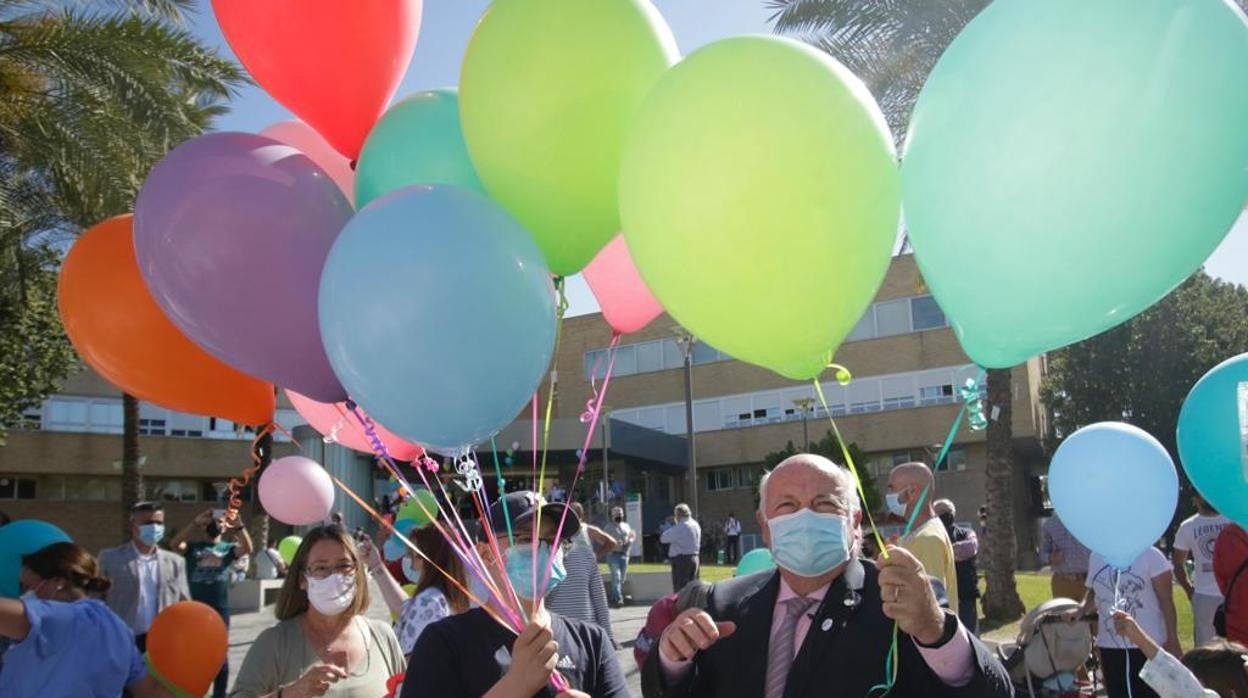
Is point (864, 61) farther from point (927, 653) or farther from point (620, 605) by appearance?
point (927, 653)

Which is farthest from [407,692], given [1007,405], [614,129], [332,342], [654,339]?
[654,339]

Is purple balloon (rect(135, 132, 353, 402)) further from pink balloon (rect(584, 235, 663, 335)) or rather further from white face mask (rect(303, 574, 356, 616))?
pink balloon (rect(584, 235, 663, 335))

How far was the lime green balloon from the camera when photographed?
2.62 meters

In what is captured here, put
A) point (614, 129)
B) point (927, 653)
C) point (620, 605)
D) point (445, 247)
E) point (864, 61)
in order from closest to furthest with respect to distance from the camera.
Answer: point (927, 653), point (445, 247), point (614, 129), point (864, 61), point (620, 605)

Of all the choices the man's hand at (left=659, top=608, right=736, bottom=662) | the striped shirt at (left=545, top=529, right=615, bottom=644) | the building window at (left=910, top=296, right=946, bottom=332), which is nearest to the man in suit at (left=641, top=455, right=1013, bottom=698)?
the man's hand at (left=659, top=608, right=736, bottom=662)

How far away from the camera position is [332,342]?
2.96m

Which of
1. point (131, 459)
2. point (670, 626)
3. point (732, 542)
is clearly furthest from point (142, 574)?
point (732, 542)

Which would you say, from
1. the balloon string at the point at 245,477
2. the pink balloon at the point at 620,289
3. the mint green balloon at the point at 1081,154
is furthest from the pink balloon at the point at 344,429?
the mint green balloon at the point at 1081,154

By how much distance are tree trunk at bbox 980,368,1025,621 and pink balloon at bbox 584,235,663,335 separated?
9642 mm

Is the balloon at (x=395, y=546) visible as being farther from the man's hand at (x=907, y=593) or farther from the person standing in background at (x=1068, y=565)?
the man's hand at (x=907, y=593)

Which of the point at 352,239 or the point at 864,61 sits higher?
the point at 864,61

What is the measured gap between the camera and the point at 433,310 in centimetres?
285

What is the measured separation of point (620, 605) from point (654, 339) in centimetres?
2560

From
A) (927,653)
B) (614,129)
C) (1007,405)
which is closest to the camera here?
(927,653)
